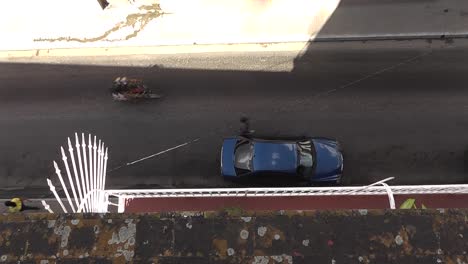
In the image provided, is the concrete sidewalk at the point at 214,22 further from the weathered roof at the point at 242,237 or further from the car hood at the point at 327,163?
the weathered roof at the point at 242,237

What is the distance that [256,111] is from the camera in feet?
42.1

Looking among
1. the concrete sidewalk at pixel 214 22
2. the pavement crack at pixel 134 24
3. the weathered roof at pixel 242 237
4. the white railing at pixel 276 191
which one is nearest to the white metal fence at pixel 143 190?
the white railing at pixel 276 191

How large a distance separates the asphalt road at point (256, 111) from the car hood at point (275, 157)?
1073 mm

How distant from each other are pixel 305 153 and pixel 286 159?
588 mm

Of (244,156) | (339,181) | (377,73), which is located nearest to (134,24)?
(244,156)

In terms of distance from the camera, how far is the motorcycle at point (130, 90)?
12883 mm

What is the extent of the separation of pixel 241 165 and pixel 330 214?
6715 millimetres

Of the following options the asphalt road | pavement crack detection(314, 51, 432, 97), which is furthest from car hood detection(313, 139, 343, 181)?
pavement crack detection(314, 51, 432, 97)

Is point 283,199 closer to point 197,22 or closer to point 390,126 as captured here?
point 390,126

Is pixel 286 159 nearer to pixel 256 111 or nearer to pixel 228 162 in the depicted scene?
pixel 228 162

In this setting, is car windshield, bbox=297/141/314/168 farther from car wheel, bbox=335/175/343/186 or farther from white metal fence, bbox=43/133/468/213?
white metal fence, bbox=43/133/468/213

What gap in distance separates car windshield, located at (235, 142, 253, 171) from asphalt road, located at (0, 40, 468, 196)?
3.16 ft

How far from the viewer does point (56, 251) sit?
16.3ft

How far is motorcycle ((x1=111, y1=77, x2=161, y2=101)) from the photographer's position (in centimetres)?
1288
